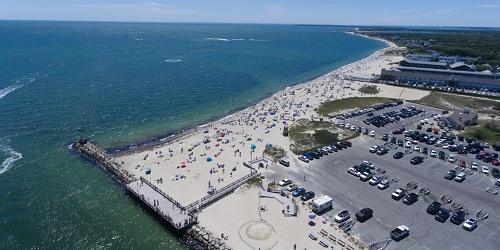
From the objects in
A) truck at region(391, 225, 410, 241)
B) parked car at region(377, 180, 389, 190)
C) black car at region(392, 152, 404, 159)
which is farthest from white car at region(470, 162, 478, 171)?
truck at region(391, 225, 410, 241)

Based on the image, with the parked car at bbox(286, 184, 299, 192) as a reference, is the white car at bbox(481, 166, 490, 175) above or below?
above

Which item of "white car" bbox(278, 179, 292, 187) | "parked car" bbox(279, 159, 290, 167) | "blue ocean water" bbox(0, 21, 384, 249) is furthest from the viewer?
"parked car" bbox(279, 159, 290, 167)

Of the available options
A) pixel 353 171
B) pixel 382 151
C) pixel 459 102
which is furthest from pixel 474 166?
pixel 459 102

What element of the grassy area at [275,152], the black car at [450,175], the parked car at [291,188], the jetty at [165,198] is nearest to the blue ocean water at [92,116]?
the jetty at [165,198]

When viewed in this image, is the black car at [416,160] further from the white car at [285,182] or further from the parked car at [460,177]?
the white car at [285,182]

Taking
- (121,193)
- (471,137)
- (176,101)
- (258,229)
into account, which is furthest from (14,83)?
(471,137)

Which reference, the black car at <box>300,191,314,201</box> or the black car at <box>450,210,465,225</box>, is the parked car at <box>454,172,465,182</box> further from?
the black car at <box>300,191,314,201</box>
